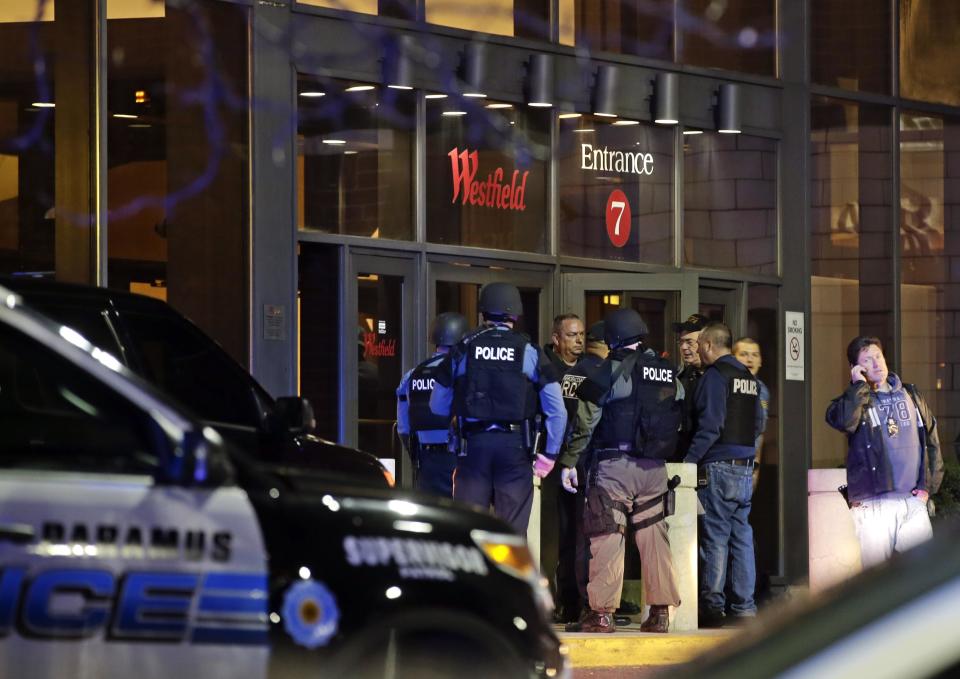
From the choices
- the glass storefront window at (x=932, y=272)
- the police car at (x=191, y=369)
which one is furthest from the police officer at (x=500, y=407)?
the glass storefront window at (x=932, y=272)

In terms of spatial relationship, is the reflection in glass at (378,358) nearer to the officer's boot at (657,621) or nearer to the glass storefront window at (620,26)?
A: the glass storefront window at (620,26)

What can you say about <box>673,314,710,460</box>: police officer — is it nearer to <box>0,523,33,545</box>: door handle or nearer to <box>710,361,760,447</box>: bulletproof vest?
<box>710,361,760,447</box>: bulletproof vest

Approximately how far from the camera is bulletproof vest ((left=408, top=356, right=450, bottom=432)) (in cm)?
1136

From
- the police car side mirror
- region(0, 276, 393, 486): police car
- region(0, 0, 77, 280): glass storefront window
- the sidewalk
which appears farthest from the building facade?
the police car side mirror

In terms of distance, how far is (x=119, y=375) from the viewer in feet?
14.8

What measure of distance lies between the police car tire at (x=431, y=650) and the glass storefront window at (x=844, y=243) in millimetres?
12419

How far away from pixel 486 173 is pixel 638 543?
435 centimetres

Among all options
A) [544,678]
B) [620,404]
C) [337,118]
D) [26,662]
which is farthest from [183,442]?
[337,118]

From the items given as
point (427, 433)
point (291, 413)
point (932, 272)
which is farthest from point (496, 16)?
point (291, 413)

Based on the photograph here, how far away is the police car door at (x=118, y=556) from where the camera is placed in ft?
14.2

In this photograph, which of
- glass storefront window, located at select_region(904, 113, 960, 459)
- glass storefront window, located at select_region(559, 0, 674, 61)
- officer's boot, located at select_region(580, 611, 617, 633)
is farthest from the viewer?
glass storefront window, located at select_region(904, 113, 960, 459)

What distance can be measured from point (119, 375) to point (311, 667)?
35.9 inches

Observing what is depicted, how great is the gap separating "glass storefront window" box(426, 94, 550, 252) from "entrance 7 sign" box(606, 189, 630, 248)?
730 mm

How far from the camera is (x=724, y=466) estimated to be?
12250mm
